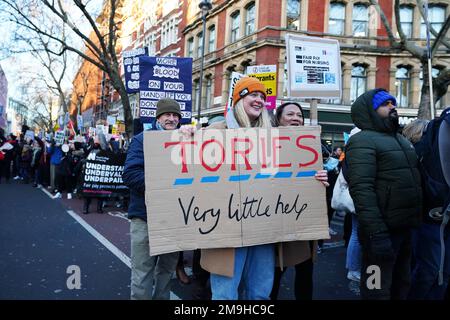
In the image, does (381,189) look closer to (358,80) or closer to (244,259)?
(244,259)

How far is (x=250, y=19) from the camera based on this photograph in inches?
1007

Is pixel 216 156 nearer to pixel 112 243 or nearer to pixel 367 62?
pixel 112 243

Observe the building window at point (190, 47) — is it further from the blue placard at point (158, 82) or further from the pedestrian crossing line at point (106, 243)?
the pedestrian crossing line at point (106, 243)

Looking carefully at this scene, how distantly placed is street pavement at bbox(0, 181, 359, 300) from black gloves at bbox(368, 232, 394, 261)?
5.11ft

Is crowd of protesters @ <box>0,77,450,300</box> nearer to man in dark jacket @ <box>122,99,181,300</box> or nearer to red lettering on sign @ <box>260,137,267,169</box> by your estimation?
man in dark jacket @ <box>122,99,181,300</box>

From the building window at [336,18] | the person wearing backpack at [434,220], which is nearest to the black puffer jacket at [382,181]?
the person wearing backpack at [434,220]

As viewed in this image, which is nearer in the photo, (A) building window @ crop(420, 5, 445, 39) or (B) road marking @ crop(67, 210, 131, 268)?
(B) road marking @ crop(67, 210, 131, 268)

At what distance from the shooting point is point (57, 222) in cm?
803

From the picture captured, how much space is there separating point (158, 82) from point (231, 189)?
5.85m

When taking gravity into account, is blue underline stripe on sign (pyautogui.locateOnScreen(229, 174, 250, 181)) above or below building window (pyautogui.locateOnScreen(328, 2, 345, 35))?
below

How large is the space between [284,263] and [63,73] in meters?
35.5

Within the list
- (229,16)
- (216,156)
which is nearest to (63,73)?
(229,16)

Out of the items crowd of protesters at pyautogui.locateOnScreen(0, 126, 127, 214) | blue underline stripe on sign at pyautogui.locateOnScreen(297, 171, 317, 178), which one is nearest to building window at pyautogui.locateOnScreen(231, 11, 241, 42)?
crowd of protesters at pyautogui.locateOnScreen(0, 126, 127, 214)

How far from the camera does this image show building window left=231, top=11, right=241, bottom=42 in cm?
2694
